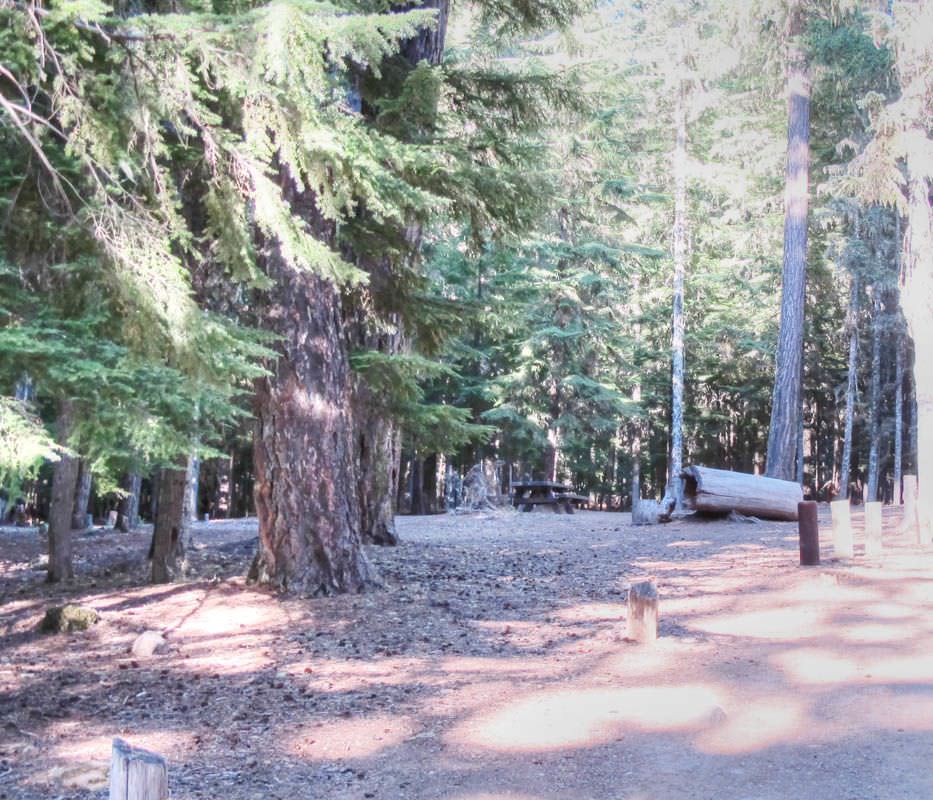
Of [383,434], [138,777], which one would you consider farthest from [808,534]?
[138,777]

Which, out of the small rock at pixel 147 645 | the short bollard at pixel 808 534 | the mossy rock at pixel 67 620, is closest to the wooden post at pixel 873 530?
the short bollard at pixel 808 534

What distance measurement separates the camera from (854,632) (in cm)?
758

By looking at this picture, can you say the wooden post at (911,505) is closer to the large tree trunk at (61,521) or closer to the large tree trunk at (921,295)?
the large tree trunk at (921,295)

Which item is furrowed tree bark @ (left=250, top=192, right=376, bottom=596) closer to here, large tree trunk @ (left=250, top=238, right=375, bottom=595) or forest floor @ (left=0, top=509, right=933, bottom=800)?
large tree trunk @ (left=250, top=238, right=375, bottom=595)

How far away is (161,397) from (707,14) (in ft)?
76.8

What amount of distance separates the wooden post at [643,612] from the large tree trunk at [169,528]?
5.90 meters

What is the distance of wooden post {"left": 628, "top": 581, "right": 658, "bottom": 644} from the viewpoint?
7457 millimetres

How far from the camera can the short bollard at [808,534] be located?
10531 mm

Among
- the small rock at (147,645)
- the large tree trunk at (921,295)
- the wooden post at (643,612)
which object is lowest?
the small rock at (147,645)

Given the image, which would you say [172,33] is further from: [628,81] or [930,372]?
[628,81]

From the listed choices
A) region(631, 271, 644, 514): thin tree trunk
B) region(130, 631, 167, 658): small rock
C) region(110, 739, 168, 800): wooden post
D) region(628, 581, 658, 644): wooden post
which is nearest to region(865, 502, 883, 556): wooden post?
region(628, 581, 658, 644): wooden post

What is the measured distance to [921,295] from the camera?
518 inches

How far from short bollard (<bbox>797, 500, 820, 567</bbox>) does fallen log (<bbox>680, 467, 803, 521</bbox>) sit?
22.6ft

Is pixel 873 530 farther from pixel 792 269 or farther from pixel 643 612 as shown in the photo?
pixel 792 269
